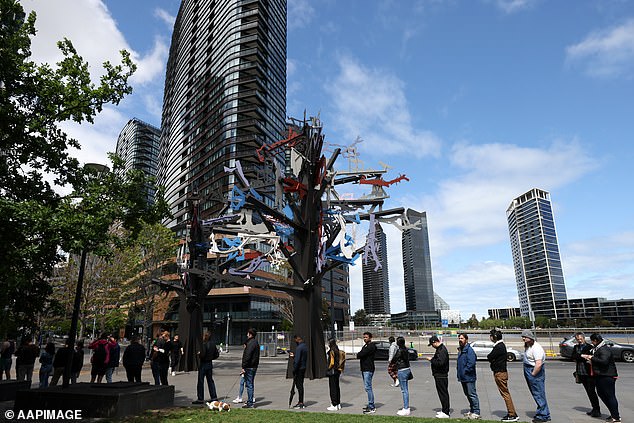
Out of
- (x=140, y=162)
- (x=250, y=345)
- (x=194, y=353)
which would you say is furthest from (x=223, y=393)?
(x=140, y=162)

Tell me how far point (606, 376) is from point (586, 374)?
62 cm

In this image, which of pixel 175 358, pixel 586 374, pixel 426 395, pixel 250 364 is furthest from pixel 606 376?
pixel 175 358

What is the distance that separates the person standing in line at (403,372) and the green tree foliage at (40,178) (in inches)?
310

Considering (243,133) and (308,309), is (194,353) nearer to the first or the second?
(308,309)

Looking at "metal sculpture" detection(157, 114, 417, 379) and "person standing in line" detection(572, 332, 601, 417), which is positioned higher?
"metal sculpture" detection(157, 114, 417, 379)

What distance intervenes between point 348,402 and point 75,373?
9.93 m

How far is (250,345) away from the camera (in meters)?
9.61

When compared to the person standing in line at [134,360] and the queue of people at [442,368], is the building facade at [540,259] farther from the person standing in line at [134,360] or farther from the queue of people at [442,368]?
the person standing in line at [134,360]

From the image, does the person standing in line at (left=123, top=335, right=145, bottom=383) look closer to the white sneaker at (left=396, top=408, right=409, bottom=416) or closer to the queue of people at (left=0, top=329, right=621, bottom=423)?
the queue of people at (left=0, top=329, right=621, bottom=423)

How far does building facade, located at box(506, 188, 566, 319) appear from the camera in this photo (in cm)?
17888

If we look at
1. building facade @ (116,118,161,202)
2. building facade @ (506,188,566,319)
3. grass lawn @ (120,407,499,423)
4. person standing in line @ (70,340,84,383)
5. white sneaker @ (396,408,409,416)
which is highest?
building facade @ (116,118,161,202)

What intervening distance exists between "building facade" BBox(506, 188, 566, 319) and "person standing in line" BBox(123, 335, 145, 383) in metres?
198

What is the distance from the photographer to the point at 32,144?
10.2 m

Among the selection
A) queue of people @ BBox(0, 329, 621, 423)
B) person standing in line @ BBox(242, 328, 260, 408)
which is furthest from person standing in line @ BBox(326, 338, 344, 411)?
person standing in line @ BBox(242, 328, 260, 408)
